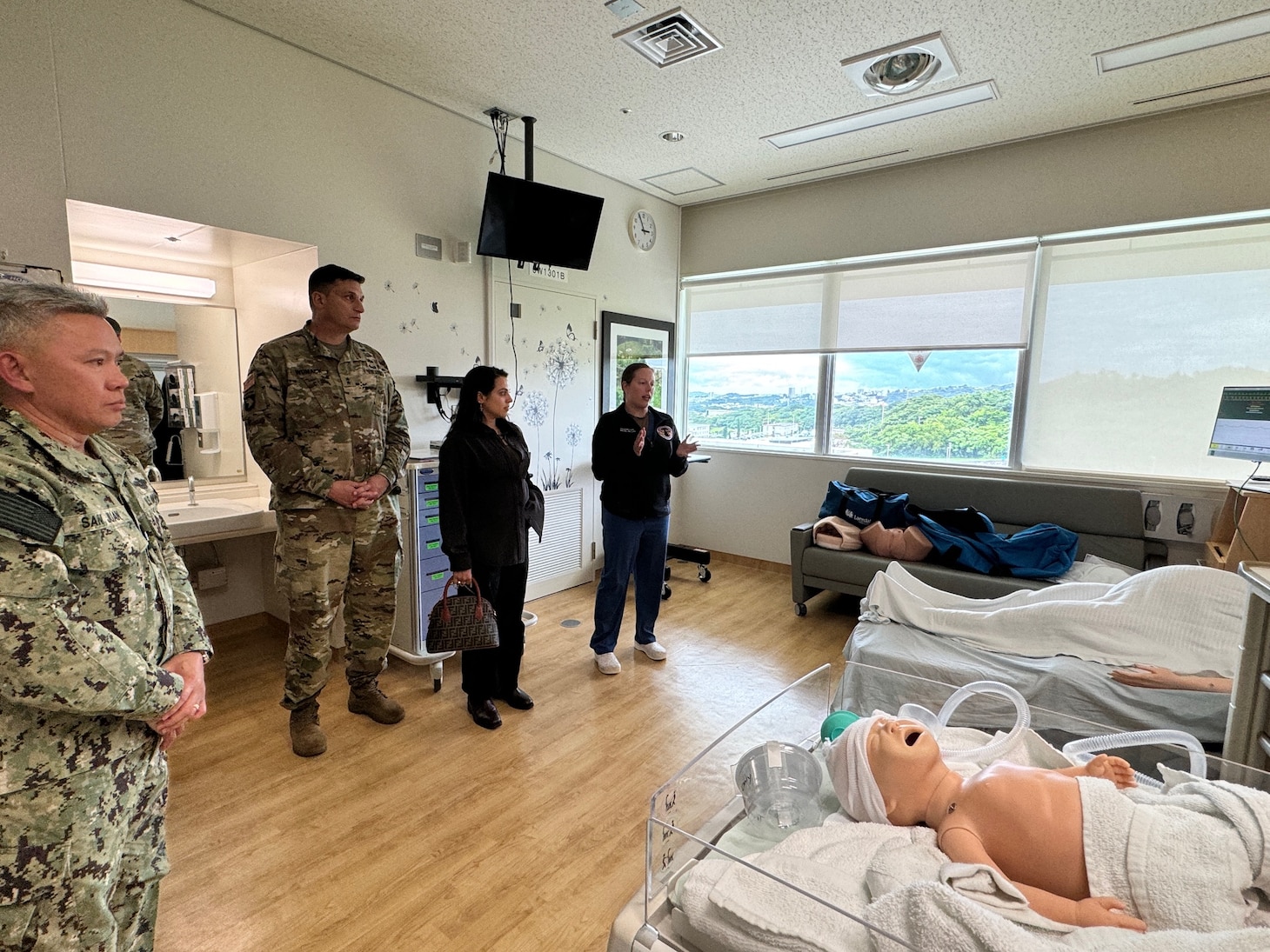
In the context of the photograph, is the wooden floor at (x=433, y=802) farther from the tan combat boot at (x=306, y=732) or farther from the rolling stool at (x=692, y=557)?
the rolling stool at (x=692, y=557)

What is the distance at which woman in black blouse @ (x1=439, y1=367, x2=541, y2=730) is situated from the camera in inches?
92.7

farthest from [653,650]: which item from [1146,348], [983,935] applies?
[1146,348]

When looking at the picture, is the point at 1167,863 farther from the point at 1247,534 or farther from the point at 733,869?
the point at 1247,534

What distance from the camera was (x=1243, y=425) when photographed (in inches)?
115

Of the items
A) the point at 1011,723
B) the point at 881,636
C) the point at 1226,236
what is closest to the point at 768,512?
the point at 881,636

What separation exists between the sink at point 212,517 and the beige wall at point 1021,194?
3557mm

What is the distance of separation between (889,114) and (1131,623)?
2.65m

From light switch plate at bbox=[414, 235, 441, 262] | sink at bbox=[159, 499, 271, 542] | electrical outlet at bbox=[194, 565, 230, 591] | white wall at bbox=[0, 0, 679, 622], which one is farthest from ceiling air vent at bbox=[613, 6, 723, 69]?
electrical outlet at bbox=[194, 565, 230, 591]

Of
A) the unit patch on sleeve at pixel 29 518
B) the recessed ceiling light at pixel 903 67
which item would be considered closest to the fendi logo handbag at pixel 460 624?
the unit patch on sleeve at pixel 29 518

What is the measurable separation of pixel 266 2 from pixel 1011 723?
335 centimetres

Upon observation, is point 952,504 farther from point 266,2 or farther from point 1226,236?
point 266,2

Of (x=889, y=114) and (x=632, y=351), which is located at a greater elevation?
(x=889, y=114)

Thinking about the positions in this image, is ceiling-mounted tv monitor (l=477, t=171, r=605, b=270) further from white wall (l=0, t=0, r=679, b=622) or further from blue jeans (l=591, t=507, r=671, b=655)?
blue jeans (l=591, t=507, r=671, b=655)

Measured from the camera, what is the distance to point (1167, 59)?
9.11ft
